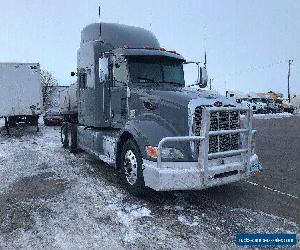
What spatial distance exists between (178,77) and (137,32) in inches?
91.1

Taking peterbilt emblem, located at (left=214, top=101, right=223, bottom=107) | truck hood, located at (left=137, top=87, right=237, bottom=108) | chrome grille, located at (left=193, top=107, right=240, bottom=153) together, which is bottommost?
chrome grille, located at (left=193, top=107, right=240, bottom=153)

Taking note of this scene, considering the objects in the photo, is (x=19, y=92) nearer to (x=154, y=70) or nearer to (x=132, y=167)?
(x=154, y=70)

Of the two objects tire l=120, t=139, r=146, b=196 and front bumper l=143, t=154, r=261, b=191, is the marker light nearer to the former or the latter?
front bumper l=143, t=154, r=261, b=191

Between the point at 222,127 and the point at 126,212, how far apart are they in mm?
2380

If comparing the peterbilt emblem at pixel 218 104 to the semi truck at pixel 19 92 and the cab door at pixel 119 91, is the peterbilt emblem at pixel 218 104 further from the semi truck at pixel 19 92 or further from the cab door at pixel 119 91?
Answer: the semi truck at pixel 19 92

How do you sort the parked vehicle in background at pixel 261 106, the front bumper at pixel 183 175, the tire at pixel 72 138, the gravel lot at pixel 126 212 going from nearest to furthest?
the gravel lot at pixel 126 212 → the front bumper at pixel 183 175 → the tire at pixel 72 138 → the parked vehicle in background at pixel 261 106

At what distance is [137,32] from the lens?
10039 mm

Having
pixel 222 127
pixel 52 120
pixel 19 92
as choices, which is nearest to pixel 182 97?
pixel 222 127

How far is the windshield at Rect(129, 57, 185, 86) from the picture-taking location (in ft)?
26.1

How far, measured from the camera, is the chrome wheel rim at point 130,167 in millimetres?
6926

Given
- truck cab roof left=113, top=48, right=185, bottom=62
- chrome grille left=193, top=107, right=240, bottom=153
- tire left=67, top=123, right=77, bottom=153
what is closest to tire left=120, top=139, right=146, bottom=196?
chrome grille left=193, top=107, right=240, bottom=153

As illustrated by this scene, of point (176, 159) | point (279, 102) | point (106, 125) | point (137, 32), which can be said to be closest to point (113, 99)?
point (106, 125)

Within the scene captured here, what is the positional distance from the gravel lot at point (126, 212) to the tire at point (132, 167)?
233 mm

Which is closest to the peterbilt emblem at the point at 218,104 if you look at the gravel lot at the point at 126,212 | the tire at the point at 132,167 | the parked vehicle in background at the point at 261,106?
the tire at the point at 132,167
